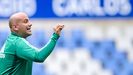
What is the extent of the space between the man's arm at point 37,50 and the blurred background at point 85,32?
2.57 metres

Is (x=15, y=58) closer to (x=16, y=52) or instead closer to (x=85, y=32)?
(x=16, y=52)

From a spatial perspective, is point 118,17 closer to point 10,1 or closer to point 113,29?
point 113,29

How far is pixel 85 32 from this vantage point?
8.11 metres

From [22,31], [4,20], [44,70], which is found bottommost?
[44,70]

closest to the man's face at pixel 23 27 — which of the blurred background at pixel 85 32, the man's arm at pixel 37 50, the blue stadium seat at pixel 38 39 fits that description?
the man's arm at pixel 37 50

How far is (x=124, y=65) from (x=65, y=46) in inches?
27.0

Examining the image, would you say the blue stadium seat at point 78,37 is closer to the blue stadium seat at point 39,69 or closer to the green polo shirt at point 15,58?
the blue stadium seat at point 39,69

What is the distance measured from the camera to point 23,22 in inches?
223

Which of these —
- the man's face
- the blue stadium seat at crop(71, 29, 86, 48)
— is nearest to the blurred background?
the blue stadium seat at crop(71, 29, 86, 48)

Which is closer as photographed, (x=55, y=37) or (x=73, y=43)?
(x=55, y=37)

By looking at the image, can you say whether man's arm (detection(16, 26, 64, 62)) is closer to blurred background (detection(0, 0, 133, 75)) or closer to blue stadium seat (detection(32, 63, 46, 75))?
blurred background (detection(0, 0, 133, 75))

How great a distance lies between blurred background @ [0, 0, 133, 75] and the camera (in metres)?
8.03

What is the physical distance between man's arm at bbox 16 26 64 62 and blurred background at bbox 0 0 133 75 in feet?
8.44

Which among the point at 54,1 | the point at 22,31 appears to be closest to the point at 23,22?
the point at 22,31
